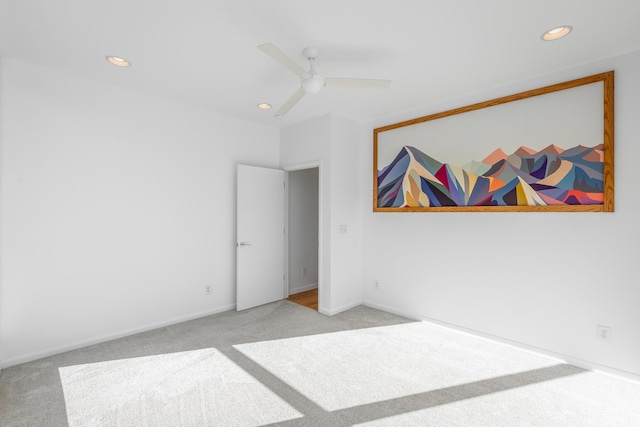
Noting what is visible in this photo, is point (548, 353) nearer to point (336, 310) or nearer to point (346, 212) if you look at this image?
point (336, 310)

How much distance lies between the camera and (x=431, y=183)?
345cm

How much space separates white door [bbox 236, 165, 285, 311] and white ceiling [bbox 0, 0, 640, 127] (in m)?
1.36

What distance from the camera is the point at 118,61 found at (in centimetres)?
251

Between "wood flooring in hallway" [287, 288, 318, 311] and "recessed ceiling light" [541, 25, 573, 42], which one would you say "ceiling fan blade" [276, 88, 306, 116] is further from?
"wood flooring in hallway" [287, 288, 318, 311]

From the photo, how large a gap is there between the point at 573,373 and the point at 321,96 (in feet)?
11.0

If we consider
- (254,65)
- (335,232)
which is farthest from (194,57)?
(335,232)

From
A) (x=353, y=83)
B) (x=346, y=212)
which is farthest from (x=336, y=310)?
(x=353, y=83)

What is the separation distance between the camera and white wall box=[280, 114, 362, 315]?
3.77 meters

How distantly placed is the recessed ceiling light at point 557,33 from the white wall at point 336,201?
2184mm

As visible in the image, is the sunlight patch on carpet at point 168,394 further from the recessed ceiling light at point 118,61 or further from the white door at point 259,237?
the recessed ceiling light at point 118,61

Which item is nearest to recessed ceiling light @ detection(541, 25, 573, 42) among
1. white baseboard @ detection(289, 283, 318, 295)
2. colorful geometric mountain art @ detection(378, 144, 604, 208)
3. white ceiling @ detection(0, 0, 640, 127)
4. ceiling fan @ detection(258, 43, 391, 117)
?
white ceiling @ detection(0, 0, 640, 127)

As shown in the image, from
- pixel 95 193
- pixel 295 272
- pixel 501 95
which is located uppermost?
pixel 501 95

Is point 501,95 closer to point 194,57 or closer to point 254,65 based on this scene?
point 254,65

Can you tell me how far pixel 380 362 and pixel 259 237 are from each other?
2.28 meters
